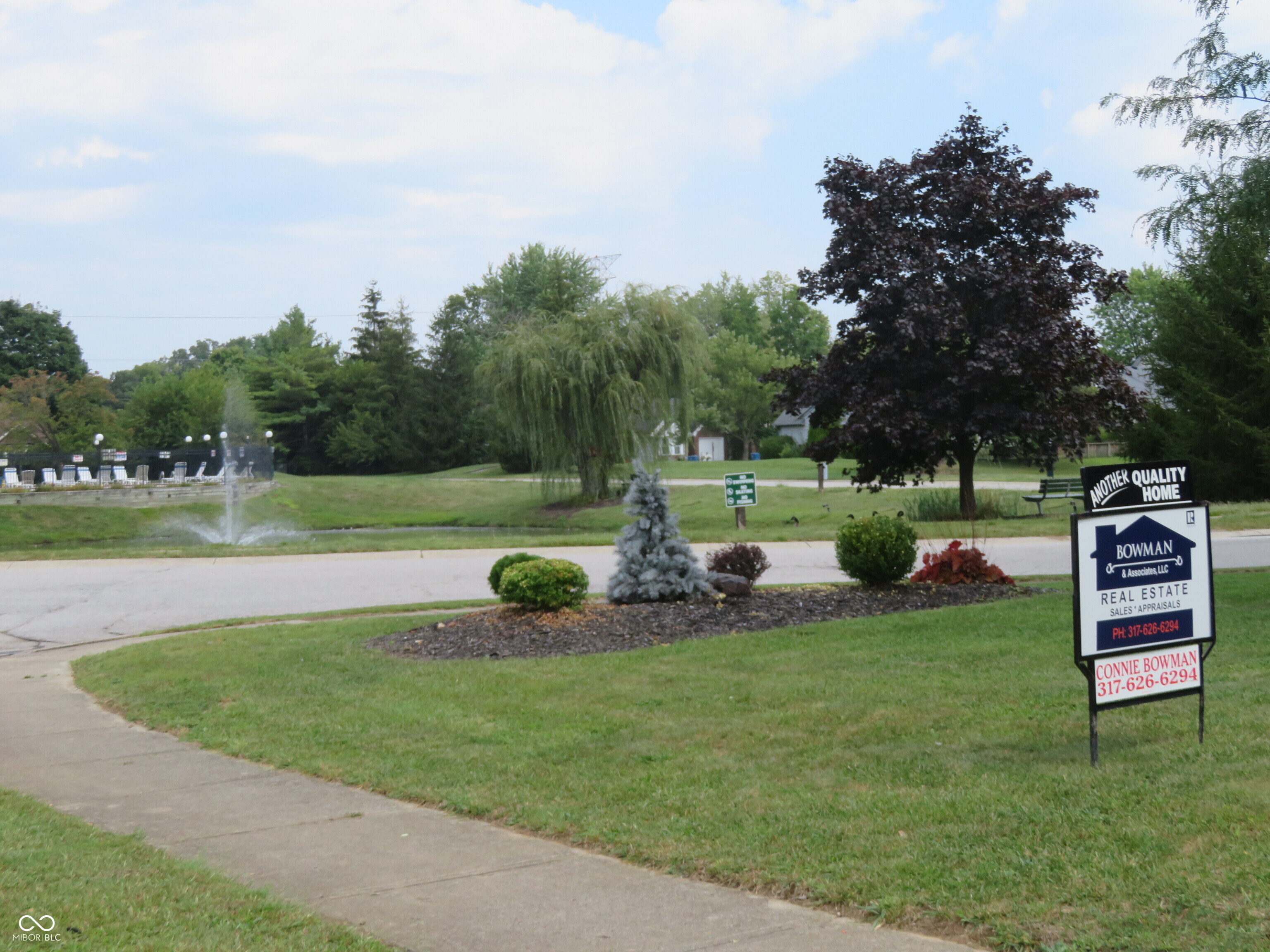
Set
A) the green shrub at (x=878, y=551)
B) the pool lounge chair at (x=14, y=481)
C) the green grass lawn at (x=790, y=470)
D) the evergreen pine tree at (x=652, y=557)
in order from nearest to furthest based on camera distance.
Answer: the evergreen pine tree at (x=652, y=557) → the green shrub at (x=878, y=551) → the pool lounge chair at (x=14, y=481) → the green grass lawn at (x=790, y=470)

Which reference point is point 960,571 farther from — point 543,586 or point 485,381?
point 485,381

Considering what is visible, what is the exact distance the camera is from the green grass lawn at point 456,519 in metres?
24.3

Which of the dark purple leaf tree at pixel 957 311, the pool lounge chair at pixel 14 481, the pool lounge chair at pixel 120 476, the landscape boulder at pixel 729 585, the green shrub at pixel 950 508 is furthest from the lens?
the pool lounge chair at pixel 120 476

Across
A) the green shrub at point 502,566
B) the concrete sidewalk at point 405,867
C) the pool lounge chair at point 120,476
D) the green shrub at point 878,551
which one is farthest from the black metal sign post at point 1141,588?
the pool lounge chair at point 120,476

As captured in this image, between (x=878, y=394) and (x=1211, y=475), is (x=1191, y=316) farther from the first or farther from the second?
(x=878, y=394)

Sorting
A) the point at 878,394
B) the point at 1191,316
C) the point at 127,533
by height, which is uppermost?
the point at 1191,316

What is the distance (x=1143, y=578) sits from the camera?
6.14m

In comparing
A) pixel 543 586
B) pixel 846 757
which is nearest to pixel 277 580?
pixel 543 586

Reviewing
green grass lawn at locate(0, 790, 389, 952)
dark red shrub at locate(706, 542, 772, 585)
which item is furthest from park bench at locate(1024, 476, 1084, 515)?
green grass lawn at locate(0, 790, 389, 952)

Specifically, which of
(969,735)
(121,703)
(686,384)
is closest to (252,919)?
(969,735)

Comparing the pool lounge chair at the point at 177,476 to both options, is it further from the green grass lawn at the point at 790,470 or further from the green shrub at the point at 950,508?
the green shrub at the point at 950,508

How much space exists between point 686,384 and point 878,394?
16.0 meters

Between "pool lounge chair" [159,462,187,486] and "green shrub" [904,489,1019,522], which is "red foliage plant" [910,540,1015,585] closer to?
"green shrub" [904,489,1019,522]

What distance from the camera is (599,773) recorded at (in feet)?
21.1
